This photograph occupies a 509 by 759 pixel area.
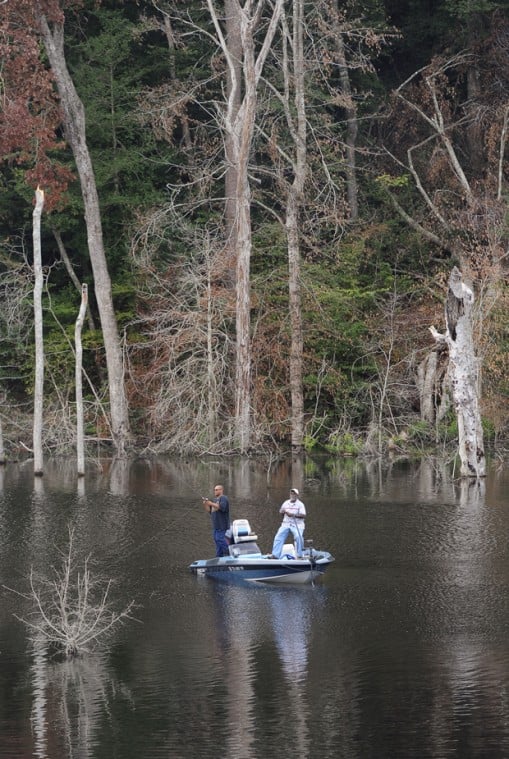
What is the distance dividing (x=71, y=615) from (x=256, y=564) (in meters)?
3.82

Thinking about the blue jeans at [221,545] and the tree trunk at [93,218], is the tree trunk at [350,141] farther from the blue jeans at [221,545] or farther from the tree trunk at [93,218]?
the blue jeans at [221,545]

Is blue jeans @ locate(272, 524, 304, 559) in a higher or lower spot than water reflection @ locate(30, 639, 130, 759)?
higher

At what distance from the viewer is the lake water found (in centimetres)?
1448

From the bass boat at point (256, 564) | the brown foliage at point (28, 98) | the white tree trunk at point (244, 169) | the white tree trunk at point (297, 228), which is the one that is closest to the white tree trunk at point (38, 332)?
the brown foliage at point (28, 98)

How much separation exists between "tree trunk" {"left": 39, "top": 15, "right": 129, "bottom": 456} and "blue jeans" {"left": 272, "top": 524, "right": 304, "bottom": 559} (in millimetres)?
19645

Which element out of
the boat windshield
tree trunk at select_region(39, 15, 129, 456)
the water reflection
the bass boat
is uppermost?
tree trunk at select_region(39, 15, 129, 456)

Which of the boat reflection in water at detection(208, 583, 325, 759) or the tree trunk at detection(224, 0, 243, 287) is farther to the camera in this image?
the tree trunk at detection(224, 0, 243, 287)

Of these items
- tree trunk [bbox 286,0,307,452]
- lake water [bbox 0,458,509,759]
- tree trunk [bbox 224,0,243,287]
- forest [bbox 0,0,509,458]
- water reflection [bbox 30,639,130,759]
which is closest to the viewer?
water reflection [bbox 30,639,130,759]

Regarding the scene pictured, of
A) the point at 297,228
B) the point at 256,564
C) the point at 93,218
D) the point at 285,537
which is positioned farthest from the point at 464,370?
the point at 93,218

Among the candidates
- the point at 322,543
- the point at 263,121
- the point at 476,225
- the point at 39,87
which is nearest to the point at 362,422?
the point at 476,225

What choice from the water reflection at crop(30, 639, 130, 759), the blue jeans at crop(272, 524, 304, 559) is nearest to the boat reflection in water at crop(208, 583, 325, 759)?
the blue jeans at crop(272, 524, 304, 559)

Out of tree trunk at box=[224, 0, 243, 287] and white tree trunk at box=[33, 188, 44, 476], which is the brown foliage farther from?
tree trunk at box=[224, 0, 243, 287]

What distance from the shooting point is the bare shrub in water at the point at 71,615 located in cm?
1767

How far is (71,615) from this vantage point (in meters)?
19.7
